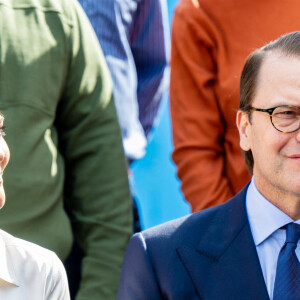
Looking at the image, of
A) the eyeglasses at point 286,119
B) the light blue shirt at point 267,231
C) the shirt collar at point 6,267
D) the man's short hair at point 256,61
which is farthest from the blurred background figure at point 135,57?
the shirt collar at point 6,267

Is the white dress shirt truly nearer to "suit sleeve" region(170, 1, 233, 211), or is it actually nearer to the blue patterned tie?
the blue patterned tie

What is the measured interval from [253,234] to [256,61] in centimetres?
58

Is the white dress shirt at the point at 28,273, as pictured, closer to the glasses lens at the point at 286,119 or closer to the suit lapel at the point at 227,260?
the suit lapel at the point at 227,260

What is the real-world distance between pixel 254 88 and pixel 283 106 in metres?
0.18

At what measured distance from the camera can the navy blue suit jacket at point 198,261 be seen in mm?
3064

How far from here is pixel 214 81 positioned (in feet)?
13.1

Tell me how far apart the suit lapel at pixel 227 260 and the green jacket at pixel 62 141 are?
687 millimetres

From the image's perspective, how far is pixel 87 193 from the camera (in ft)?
12.7

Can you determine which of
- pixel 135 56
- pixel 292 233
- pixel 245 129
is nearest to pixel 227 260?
pixel 292 233

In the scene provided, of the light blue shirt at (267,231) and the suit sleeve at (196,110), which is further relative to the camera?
the suit sleeve at (196,110)

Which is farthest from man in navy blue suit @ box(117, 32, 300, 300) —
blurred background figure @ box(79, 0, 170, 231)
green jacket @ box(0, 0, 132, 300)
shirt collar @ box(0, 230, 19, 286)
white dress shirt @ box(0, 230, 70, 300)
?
blurred background figure @ box(79, 0, 170, 231)

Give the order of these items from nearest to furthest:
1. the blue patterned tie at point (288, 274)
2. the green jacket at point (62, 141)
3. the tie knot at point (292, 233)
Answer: the blue patterned tie at point (288, 274) < the tie knot at point (292, 233) < the green jacket at point (62, 141)

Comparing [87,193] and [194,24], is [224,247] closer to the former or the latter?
Result: [87,193]

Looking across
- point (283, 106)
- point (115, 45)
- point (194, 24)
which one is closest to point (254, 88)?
point (283, 106)
